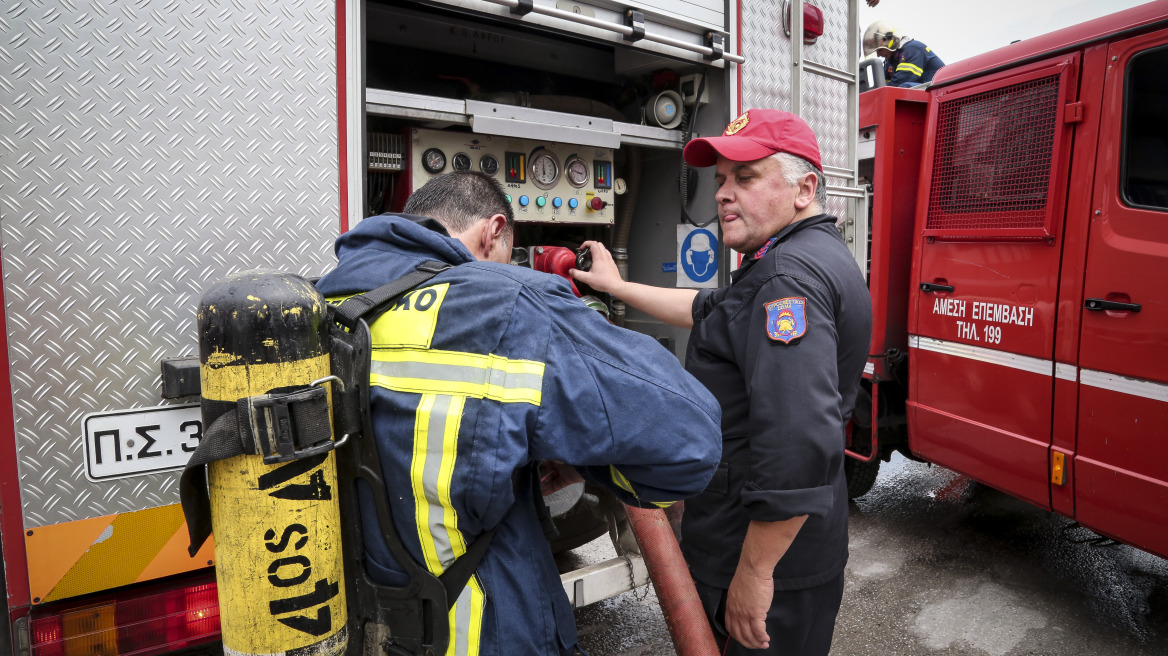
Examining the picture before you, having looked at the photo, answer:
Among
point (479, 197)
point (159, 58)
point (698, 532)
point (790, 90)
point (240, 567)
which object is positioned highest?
point (790, 90)

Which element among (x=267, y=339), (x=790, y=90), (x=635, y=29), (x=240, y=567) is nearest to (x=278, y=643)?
(x=240, y=567)

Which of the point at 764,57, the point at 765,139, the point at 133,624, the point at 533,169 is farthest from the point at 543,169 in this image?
the point at 133,624

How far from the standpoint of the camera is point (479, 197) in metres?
1.65

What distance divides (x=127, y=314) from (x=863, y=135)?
12.5ft

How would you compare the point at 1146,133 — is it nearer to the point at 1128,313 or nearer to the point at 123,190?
the point at 1128,313

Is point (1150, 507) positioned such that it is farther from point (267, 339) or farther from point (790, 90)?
point (267, 339)

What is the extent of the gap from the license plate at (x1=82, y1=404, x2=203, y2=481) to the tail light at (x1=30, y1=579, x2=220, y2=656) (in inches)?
12.3

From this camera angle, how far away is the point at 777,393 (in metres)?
1.66

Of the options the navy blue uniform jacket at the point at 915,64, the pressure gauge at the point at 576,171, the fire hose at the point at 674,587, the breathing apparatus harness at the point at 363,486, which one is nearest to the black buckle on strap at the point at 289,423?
the breathing apparatus harness at the point at 363,486

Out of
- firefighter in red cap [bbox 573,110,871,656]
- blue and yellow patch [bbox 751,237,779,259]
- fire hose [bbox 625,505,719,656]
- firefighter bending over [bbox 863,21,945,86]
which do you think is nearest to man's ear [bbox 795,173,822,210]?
firefighter in red cap [bbox 573,110,871,656]

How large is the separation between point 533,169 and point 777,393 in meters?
1.83

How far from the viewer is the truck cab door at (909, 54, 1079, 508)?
320cm

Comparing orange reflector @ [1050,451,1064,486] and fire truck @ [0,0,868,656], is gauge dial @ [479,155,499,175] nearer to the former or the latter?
fire truck @ [0,0,868,656]

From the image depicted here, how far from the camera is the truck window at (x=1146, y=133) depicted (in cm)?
278
